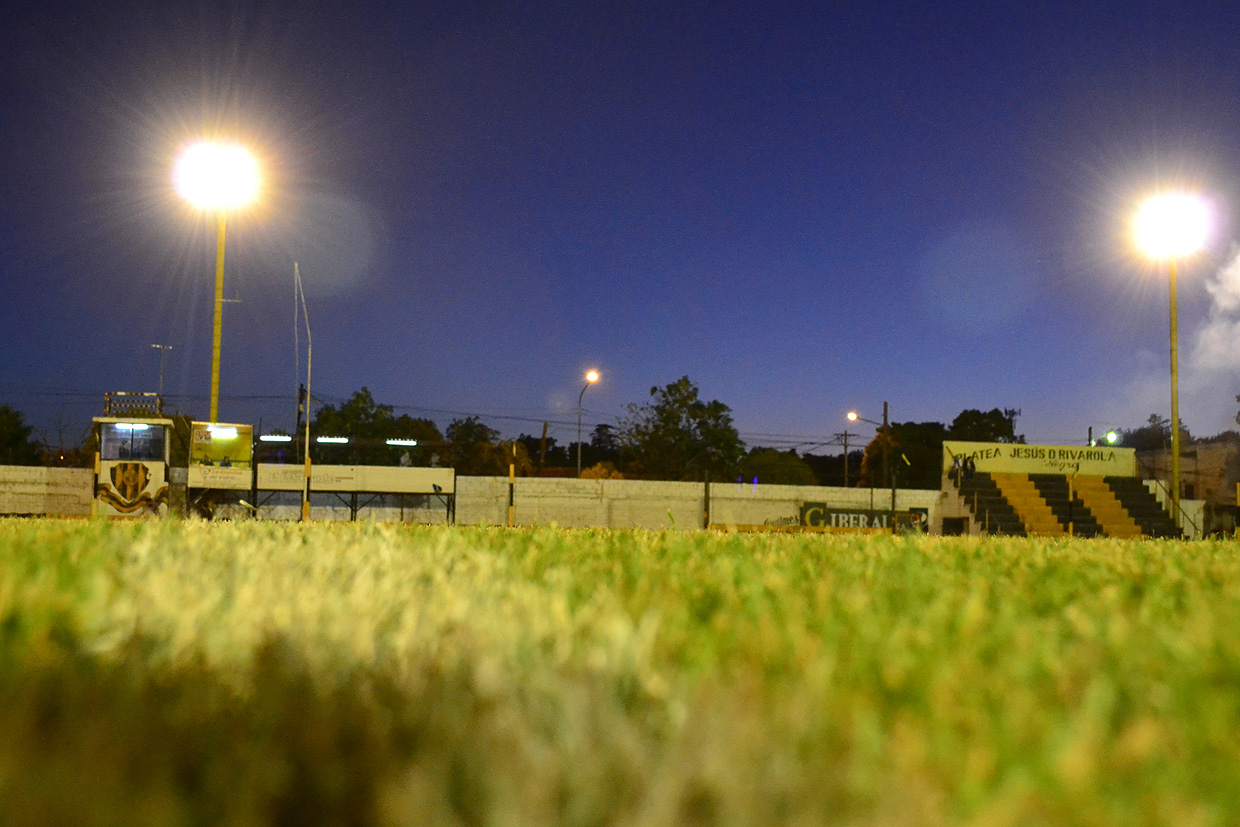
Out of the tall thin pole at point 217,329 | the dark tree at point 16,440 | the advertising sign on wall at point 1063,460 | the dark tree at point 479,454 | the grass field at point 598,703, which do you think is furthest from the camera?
the dark tree at point 479,454

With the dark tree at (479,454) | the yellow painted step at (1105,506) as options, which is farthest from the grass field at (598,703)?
the dark tree at (479,454)

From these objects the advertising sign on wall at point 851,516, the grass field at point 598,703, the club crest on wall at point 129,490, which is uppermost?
the grass field at point 598,703

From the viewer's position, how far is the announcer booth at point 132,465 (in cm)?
2167

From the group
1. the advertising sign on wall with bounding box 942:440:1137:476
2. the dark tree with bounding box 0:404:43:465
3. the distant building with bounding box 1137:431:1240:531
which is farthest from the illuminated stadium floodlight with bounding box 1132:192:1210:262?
the dark tree with bounding box 0:404:43:465

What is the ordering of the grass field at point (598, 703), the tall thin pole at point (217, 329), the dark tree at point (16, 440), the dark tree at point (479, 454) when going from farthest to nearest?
the dark tree at point (479, 454), the dark tree at point (16, 440), the tall thin pole at point (217, 329), the grass field at point (598, 703)

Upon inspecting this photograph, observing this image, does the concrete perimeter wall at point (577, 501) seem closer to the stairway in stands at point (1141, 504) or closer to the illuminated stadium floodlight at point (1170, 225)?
the stairway in stands at point (1141, 504)

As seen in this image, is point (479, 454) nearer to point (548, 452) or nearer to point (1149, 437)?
point (548, 452)

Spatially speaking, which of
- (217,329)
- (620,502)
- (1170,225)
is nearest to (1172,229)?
(1170,225)

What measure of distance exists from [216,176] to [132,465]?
774 centimetres

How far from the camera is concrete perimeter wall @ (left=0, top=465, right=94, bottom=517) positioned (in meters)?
25.6

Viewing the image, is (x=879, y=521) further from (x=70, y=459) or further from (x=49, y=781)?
(x=70, y=459)

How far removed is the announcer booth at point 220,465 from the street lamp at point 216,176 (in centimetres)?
592

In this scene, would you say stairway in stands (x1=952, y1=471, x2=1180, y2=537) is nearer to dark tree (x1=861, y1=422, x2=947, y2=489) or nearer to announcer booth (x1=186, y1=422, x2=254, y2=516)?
announcer booth (x1=186, y1=422, x2=254, y2=516)

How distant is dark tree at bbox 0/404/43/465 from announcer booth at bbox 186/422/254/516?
2874 centimetres
